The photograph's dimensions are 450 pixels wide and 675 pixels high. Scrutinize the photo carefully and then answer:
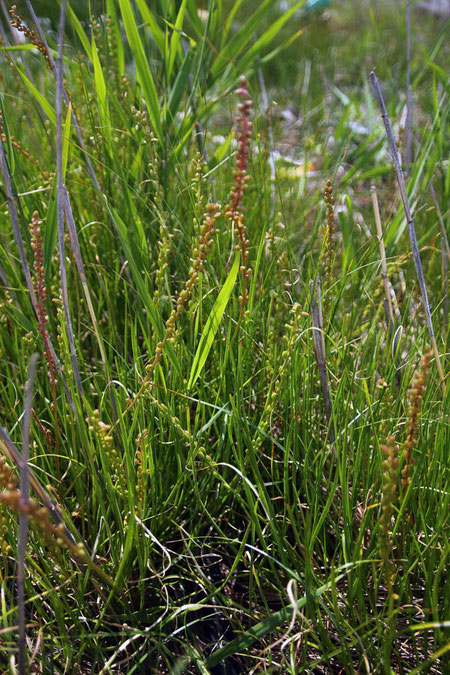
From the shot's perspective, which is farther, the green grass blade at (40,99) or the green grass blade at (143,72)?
the green grass blade at (143,72)

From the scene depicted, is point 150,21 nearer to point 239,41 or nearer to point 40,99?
point 239,41

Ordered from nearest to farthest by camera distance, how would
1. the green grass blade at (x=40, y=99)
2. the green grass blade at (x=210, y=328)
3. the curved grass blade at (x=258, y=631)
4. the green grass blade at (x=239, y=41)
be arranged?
1. the curved grass blade at (x=258, y=631)
2. the green grass blade at (x=210, y=328)
3. the green grass blade at (x=40, y=99)
4. the green grass blade at (x=239, y=41)

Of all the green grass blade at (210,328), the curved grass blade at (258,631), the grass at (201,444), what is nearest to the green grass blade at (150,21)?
the grass at (201,444)

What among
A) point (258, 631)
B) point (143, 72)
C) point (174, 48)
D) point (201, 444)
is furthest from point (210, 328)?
point (174, 48)

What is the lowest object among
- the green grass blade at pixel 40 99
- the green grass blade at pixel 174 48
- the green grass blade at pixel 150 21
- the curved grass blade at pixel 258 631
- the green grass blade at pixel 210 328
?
the curved grass blade at pixel 258 631

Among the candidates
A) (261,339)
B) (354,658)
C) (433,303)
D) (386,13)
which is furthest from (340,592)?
(386,13)

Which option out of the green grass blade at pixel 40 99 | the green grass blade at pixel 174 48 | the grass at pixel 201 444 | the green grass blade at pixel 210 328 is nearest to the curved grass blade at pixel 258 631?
the grass at pixel 201 444

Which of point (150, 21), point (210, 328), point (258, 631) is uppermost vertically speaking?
point (150, 21)

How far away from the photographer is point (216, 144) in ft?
7.90

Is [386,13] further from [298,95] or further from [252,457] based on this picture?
[252,457]

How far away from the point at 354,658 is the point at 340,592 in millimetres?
92

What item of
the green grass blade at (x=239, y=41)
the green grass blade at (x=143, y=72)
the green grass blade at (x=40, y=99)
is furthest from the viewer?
the green grass blade at (x=239, y=41)

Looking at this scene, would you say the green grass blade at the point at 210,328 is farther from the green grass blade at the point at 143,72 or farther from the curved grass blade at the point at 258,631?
the green grass blade at the point at 143,72

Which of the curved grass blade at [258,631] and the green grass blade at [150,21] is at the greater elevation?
the green grass blade at [150,21]
